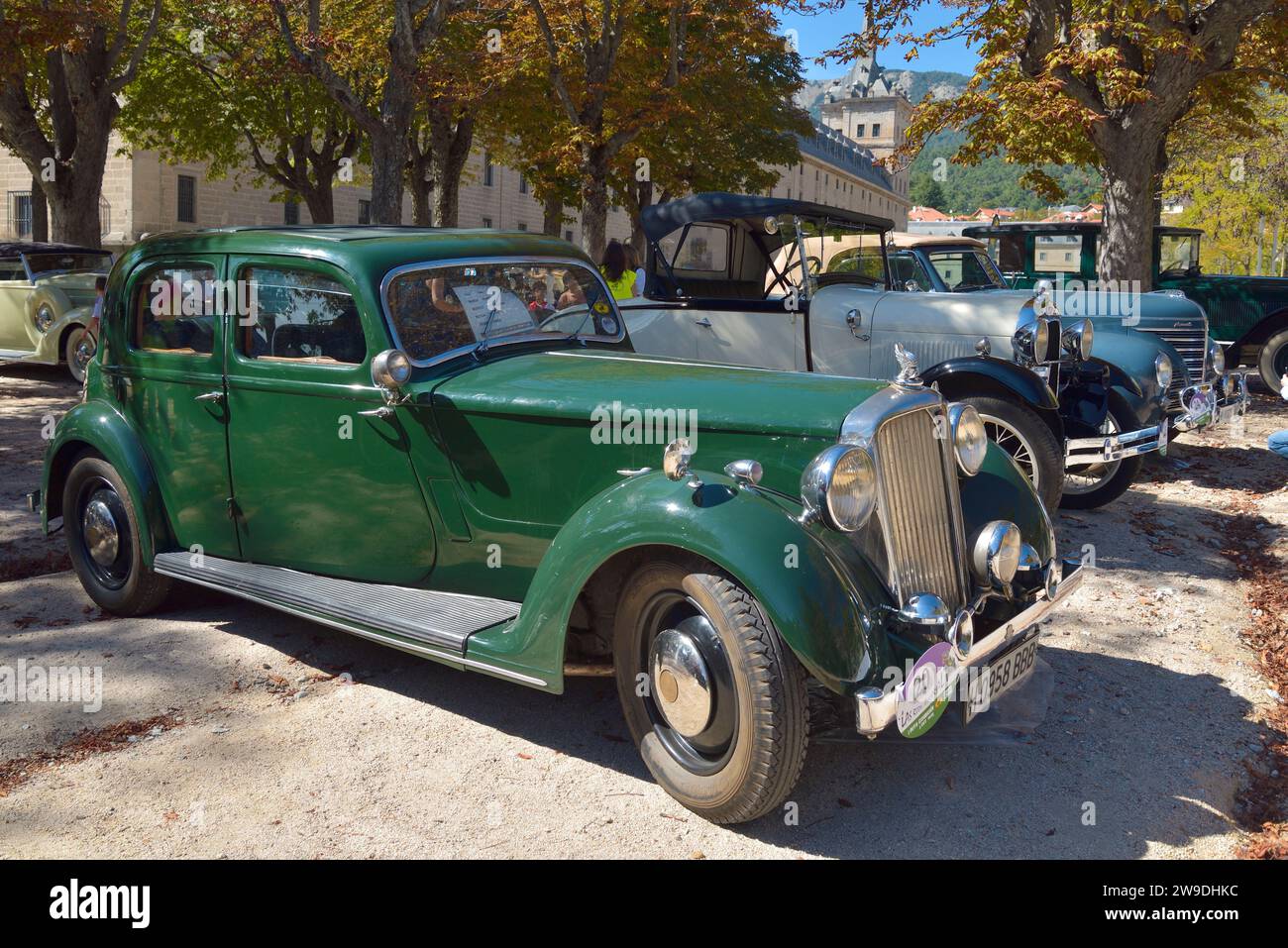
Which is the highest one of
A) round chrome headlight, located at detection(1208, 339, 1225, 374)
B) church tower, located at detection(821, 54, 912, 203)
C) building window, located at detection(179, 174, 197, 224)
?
church tower, located at detection(821, 54, 912, 203)

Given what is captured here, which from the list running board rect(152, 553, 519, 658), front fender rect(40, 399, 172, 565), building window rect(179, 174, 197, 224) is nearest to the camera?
running board rect(152, 553, 519, 658)

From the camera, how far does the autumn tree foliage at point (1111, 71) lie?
12.7 meters

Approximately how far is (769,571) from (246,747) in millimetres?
2090

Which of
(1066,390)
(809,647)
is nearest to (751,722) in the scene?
(809,647)

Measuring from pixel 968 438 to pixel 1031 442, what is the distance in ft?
10.3

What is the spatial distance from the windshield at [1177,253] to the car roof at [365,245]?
1333 centimetres

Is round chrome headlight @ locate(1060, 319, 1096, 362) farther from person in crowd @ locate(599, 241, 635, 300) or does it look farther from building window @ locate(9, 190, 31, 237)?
building window @ locate(9, 190, 31, 237)

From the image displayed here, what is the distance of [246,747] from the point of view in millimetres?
4055

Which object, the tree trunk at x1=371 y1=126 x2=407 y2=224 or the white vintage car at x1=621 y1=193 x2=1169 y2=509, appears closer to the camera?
the white vintage car at x1=621 y1=193 x2=1169 y2=509

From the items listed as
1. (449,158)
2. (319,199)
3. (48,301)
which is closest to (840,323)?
(48,301)

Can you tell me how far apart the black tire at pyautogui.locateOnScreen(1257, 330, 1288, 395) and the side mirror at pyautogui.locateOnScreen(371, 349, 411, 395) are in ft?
45.5

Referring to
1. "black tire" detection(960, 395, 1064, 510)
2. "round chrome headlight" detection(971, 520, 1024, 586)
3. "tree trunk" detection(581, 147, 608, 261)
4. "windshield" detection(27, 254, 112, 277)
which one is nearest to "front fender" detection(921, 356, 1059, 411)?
"black tire" detection(960, 395, 1064, 510)

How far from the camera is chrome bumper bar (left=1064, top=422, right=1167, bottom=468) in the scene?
7.42m

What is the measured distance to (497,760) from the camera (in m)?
3.99
